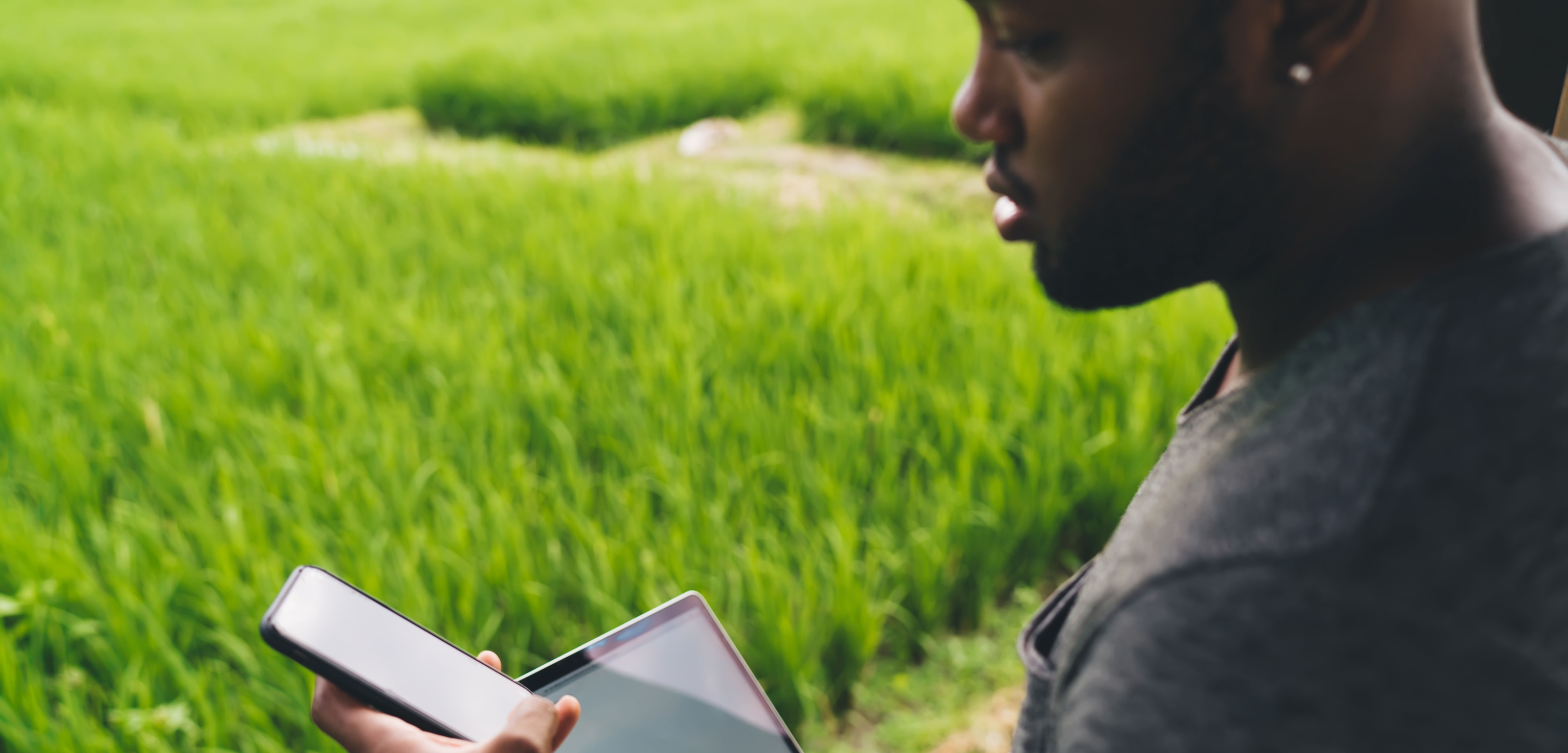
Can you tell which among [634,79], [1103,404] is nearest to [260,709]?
[1103,404]

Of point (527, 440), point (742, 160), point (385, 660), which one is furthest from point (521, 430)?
point (742, 160)

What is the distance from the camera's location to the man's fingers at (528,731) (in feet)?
1.92

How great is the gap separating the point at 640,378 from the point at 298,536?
2.66 ft

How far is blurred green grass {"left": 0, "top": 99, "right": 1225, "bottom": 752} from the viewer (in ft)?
5.57

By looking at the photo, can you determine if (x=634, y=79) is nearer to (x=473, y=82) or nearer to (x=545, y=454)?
(x=473, y=82)

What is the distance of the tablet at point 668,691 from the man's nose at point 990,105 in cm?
55

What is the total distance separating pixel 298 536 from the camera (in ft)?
5.93

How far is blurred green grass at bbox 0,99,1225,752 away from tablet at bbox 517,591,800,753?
679 mm

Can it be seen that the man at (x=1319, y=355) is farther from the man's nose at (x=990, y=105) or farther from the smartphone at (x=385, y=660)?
the smartphone at (x=385, y=660)

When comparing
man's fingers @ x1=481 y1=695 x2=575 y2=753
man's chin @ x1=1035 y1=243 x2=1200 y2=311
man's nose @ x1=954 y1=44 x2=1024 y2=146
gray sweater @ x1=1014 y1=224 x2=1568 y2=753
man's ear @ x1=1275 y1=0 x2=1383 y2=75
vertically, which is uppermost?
man's ear @ x1=1275 y1=0 x2=1383 y2=75

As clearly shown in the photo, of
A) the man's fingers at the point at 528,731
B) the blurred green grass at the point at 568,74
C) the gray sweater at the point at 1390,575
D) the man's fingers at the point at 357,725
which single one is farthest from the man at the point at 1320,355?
the blurred green grass at the point at 568,74

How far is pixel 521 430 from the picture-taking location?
2.22 meters

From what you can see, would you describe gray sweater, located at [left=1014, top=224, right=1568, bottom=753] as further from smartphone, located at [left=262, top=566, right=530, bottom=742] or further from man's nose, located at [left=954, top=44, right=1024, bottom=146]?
smartphone, located at [left=262, top=566, right=530, bottom=742]

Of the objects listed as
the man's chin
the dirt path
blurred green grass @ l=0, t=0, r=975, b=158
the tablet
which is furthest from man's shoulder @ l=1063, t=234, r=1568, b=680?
blurred green grass @ l=0, t=0, r=975, b=158
